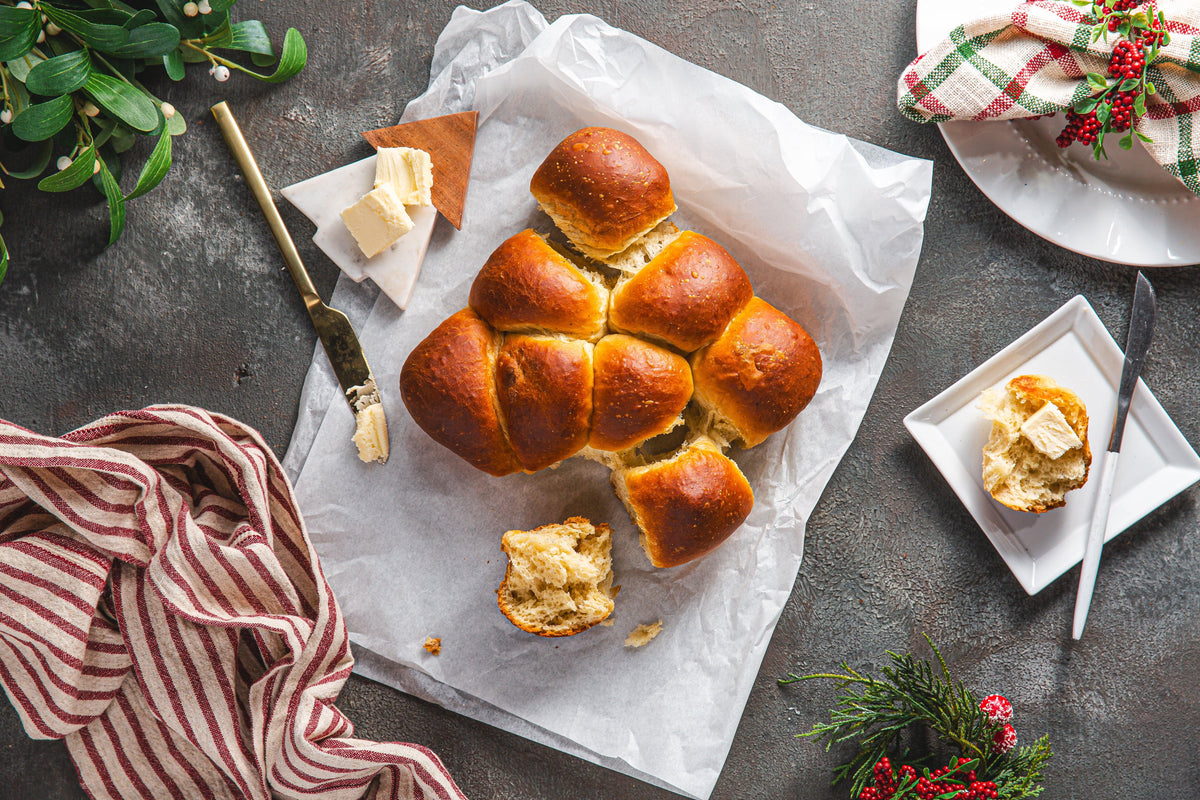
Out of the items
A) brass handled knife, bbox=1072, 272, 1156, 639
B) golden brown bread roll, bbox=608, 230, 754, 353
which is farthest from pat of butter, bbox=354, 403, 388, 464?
brass handled knife, bbox=1072, 272, 1156, 639

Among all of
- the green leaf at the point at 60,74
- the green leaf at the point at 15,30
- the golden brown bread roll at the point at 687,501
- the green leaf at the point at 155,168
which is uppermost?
the green leaf at the point at 15,30

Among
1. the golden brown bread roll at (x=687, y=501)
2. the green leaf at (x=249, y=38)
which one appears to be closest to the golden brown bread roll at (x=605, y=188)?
the golden brown bread roll at (x=687, y=501)

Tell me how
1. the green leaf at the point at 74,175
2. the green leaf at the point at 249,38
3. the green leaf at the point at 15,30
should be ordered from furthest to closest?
1. the green leaf at the point at 249,38
2. the green leaf at the point at 74,175
3. the green leaf at the point at 15,30

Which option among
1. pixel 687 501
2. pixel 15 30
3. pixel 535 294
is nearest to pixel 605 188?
pixel 535 294

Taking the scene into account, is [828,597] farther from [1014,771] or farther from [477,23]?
[477,23]

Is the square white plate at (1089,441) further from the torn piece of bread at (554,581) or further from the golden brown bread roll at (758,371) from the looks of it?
the torn piece of bread at (554,581)

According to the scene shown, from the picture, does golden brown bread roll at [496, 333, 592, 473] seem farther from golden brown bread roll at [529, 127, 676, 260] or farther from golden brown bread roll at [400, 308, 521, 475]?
golden brown bread roll at [529, 127, 676, 260]
